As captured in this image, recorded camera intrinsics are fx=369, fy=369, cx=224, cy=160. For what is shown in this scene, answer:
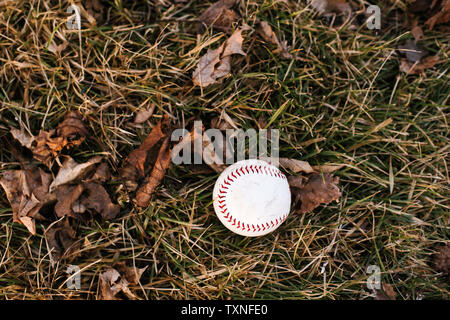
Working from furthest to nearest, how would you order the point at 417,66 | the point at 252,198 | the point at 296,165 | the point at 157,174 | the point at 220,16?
the point at 417,66
the point at 220,16
the point at 296,165
the point at 157,174
the point at 252,198

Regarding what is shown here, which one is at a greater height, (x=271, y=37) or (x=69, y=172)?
(x=271, y=37)

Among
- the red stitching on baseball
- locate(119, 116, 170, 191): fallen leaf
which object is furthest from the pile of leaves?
the red stitching on baseball

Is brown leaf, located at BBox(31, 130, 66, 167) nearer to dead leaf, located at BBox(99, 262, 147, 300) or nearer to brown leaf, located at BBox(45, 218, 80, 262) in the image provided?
brown leaf, located at BBox(45, 218, 80, 262)

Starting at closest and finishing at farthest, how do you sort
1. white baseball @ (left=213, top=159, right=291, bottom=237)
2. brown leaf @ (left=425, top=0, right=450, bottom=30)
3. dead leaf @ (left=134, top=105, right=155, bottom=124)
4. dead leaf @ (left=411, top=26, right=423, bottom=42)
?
white baseball @ (left=213, top=159, right=291, bottom=237) → dead leaf @ (left=134, top=105, right=155, bottom=124) → brown leaf @ (left=425, top=0, right=450, bottom=30) → dead leaf @ (left=411, top=26, right=423, bottom=42)

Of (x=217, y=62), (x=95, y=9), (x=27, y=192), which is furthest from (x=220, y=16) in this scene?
(x=27, y=192)

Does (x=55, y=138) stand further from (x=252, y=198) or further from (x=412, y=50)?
(x=412, y=50)

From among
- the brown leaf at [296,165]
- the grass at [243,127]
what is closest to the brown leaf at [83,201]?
the grass at [243,127]

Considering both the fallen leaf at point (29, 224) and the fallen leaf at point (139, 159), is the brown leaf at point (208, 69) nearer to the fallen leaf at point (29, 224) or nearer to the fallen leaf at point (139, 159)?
the fallen leaf at point (139, 159)
